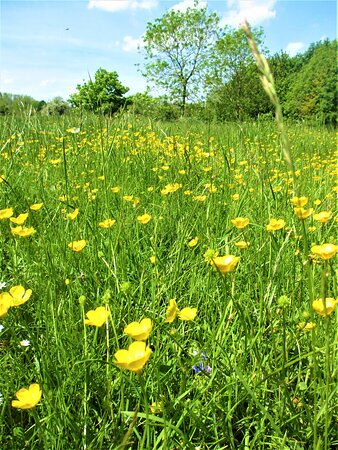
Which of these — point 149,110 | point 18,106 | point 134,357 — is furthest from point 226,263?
point 149,110

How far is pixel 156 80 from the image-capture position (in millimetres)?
27688

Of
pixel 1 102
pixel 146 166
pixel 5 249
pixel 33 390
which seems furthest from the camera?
pixel 1 102

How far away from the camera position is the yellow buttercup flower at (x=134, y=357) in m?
0.48

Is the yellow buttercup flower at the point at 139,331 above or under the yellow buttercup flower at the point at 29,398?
above

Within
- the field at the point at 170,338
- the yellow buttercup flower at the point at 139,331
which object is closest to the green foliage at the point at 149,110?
the field at the point at 170,338

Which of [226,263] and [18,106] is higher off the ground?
[18,106]

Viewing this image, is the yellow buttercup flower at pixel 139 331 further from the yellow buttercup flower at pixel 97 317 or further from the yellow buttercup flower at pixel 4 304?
the yellow buttercup flower at pixel 4 304

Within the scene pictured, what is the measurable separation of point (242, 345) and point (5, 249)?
93 cm

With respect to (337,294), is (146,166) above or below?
above

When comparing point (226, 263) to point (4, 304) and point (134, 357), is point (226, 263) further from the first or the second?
point (4, 304)

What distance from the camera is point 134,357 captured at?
516mm

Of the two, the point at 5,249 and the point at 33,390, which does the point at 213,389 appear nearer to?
the point at 33,390

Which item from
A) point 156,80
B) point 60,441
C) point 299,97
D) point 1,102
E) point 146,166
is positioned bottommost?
point 60,441

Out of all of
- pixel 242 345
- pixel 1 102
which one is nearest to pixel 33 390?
pixel 242 345
